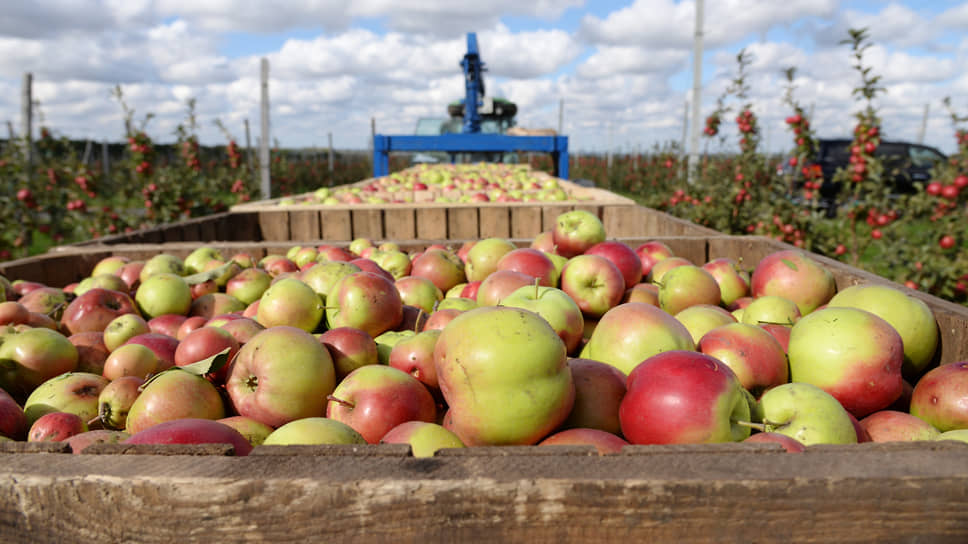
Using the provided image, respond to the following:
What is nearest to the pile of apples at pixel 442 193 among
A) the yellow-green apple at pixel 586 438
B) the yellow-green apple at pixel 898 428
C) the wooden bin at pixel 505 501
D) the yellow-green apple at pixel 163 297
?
the yellow-green apple at pixel 163 297

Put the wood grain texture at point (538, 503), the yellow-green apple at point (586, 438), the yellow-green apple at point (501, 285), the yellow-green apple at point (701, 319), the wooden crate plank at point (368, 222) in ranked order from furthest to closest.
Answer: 1. the wooden crate plank at point (368, 222)
2. the yellow-green apple at point (501, 285)
3. the yellow-green apple at point (701, 319)
4. the yellow-green apple at point (586, 438)
5. the wood grain texture at point (538, 503)

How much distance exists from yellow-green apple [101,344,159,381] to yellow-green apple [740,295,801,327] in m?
1.91

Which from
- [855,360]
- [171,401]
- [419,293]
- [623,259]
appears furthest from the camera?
[623,259]

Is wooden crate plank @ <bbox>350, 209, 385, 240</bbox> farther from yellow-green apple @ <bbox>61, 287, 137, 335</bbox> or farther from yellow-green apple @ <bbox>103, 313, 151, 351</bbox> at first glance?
yellow-green apple @ <bbox>103, 313, 151, 351</bbox>

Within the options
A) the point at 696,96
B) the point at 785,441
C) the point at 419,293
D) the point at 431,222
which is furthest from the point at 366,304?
the point at 696,96

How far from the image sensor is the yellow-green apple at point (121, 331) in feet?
6.65

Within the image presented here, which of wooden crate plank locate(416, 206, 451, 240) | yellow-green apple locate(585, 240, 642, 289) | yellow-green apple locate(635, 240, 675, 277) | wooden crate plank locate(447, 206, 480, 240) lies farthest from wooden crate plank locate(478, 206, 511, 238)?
yellow-green apple locate(585, 240, 642, 289)

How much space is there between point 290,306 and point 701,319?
1395 millimetres

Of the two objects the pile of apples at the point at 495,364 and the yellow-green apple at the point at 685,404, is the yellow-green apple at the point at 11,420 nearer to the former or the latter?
the pile of apples at the point at 495,364

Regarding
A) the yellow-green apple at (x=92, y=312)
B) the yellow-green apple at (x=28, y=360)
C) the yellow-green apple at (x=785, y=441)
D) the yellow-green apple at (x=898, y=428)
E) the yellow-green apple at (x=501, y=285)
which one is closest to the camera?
the yellow-green apple at (x=785, y=441)

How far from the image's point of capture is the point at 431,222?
Answer: 502cm

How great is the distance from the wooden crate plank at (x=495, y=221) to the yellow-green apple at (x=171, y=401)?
3.65 metres

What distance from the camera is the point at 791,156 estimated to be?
731cm

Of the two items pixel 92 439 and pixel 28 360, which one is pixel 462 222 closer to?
pixel 28 360
